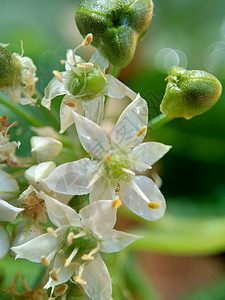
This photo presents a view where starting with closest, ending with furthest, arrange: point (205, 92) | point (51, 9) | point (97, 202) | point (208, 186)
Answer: point (97, 202) < point (205, 92) < point (51, 9) < point (208, 186)

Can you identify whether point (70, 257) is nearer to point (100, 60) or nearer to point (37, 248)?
point (37, 248)

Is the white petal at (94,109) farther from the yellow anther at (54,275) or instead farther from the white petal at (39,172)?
the yellow anther at (54,275)

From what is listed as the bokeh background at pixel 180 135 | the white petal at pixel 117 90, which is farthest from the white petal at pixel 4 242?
the bokeh background at pixel 180 135

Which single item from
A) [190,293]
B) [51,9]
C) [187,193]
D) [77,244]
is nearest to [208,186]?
[187,193]

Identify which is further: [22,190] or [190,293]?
[190,293]

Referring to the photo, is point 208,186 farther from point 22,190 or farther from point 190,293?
point 22,190

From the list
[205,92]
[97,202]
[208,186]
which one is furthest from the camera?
[208,186]

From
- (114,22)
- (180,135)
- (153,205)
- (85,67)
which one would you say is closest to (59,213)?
(153,205)
